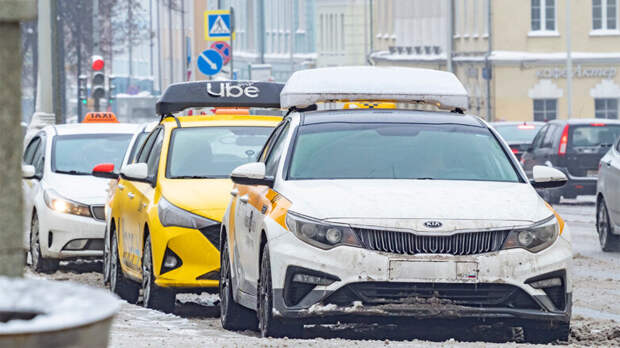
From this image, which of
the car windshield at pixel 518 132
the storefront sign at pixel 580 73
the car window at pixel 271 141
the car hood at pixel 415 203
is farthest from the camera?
the storefront sign at pixel 580 73

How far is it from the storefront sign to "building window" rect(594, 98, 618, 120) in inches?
40.6

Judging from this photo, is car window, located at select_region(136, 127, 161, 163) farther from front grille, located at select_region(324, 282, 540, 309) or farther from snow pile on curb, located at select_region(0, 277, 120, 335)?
snow pile on curb, located at select_region(0, 277, 120, 335)

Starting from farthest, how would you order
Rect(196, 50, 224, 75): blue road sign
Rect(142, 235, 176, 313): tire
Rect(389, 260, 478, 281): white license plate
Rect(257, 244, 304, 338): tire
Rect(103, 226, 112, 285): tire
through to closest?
Rect(196, 50, 224, 75): blue road sign
Rect(103, 226, 112, 285): tire
Rect(142, 235, 176, 313): tire
Rect(257, 244, 304, 338): tire
Rect(389, 260, 478, 281): white license plate

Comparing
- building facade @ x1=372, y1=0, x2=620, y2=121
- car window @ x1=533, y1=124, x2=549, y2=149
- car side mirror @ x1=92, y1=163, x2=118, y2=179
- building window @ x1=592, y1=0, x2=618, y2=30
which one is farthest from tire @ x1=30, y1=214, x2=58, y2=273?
building window @ x1=592, y1=0, x2=618, y2=30

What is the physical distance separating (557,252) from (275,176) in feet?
5.79

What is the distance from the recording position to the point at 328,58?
128000 millimetres

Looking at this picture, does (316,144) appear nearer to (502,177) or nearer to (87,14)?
(502,177)

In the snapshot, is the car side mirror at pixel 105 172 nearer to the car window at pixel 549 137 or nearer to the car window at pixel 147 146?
the car window at pixel 147 146

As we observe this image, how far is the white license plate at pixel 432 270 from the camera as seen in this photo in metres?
8.13

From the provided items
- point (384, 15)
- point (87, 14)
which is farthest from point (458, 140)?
point (384, 15)

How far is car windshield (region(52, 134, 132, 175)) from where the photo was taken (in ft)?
54.7

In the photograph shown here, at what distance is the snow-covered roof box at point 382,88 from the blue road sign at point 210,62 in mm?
20670

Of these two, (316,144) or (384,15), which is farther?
(384,15)

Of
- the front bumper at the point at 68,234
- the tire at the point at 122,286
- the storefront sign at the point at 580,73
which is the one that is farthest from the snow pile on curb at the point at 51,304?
the storefront sign at the point at 580,73
